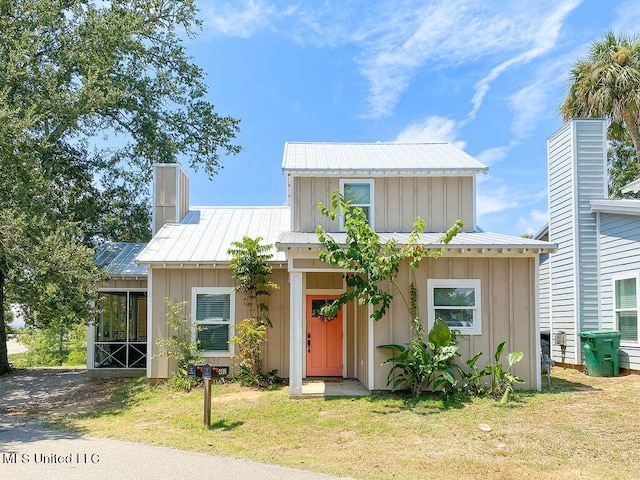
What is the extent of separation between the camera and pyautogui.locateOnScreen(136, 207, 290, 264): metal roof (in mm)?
12680

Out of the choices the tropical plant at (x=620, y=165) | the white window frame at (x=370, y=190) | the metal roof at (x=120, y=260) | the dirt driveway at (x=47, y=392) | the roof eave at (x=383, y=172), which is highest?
the tropical plant at (x=620, y=165)

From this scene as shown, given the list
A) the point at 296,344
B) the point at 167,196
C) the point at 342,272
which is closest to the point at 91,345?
the point at 167,196

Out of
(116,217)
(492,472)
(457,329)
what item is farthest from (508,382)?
(116,217)

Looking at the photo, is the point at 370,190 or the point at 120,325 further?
the point at 120,325

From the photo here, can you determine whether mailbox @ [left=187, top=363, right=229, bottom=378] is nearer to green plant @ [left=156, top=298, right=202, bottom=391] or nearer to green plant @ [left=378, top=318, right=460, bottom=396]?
green plant @ [left=156, top=298, right=202, bottom=391]

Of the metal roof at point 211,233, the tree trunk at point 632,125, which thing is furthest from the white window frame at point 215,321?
the tree trunk at point 632,125

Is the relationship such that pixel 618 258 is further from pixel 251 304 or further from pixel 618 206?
pixel 251 304

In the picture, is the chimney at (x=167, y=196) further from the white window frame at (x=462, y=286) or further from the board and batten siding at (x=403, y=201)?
the white window frame at (x=462, y=286)

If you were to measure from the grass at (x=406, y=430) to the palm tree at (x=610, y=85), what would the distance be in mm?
10766

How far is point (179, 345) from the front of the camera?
12.2 meters

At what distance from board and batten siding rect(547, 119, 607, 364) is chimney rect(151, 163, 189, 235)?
10.7m

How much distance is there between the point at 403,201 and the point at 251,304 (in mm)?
4502

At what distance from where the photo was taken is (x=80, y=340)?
21.4m

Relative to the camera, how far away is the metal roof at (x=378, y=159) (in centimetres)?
1287
